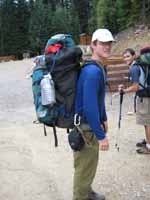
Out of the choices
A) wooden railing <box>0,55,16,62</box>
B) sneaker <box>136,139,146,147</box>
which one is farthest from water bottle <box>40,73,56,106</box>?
wooden railing <box>0,55,16,62</box>

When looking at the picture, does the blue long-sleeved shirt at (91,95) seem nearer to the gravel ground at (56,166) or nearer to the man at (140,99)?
the gravel ground at (56,166)

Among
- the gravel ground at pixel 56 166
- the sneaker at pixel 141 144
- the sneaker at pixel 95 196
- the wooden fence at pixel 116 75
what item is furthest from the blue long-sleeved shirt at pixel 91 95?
the wooden fence at pixel 116 75

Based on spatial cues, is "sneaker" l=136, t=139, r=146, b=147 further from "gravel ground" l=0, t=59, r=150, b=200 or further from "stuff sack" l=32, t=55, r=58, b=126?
"stuff sack" l=32, t=55, r=58, b=126

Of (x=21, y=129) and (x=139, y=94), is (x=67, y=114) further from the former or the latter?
(x=21, y=129)

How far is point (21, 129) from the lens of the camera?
8312mm

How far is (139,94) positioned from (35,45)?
40.4 metres

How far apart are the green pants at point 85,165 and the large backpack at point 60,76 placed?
1.03ft

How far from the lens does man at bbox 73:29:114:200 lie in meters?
3.52

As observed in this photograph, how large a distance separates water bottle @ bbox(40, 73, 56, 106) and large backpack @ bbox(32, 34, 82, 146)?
0.06 metres

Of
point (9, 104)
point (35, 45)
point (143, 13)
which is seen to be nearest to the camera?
point (9, 104)

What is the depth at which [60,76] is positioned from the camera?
3578mm

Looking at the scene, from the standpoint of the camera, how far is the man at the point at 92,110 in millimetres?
3518

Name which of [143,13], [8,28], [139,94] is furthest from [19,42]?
[139,94]

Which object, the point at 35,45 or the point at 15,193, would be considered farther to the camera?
the point at 35,45
